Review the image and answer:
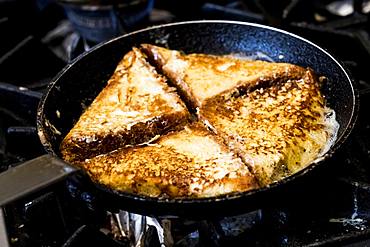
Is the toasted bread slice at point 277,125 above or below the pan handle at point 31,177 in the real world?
below

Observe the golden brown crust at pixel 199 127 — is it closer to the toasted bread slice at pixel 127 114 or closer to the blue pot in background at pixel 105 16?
A: the toasted bread slice at pixel 127 114

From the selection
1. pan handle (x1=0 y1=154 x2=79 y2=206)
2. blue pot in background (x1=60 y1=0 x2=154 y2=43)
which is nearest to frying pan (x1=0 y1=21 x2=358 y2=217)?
pan handle (x1=0 y1=154 x2=79 y2=206)

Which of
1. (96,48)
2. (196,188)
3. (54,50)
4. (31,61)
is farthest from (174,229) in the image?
(54,50)

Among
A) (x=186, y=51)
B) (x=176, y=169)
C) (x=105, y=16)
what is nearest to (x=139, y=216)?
(x=176, y=169)

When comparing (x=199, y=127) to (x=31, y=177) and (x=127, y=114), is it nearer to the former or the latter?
(x=127, y=114)

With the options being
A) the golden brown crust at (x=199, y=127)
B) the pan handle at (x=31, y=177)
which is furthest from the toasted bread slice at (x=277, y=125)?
the pan handle at (x=31, y=177)

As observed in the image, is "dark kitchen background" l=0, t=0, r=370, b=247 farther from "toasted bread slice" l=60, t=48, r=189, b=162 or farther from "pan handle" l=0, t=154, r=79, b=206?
"toasted bread slice" l=60, t=48, r=189, b=162
